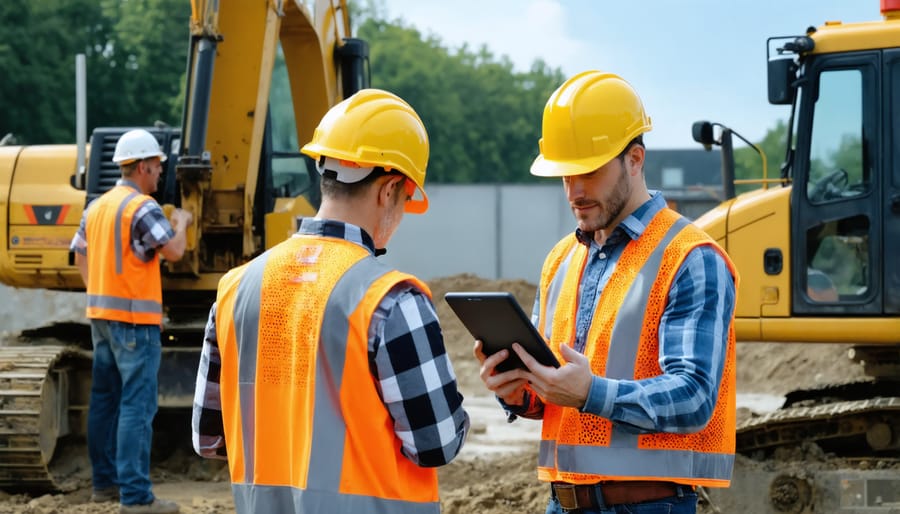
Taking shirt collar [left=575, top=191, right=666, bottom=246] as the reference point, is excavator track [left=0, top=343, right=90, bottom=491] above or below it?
below

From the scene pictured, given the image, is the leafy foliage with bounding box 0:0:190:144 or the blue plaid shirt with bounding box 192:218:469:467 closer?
the blue plaid shirt with bounding box 192:218:469:467

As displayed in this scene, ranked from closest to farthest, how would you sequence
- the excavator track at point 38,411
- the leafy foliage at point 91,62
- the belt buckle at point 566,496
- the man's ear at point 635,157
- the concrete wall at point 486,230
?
the belt buckle at point 566,496
the man's ear at point 635,157
the excavator track at point 38,411
the concrete wall at point 486,230
the leafy foliage at point 91,62

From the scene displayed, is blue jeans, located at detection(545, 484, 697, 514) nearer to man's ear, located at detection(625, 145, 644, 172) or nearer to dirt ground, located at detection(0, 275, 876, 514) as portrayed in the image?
man's ear, located at detection(625, 145, 644, 172)

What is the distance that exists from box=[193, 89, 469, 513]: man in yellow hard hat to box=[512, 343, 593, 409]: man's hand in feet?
0.76

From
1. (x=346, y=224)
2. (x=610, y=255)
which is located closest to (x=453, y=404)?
(x=346, y=224)

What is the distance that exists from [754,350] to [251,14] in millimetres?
11363

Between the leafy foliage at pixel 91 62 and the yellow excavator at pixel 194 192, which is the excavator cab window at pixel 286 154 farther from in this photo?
the leafy foliage at pixel 91 62

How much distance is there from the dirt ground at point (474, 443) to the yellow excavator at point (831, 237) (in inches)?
22.8

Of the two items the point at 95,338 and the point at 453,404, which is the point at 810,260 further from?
the point at 453,404

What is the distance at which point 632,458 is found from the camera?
3107 millimetres

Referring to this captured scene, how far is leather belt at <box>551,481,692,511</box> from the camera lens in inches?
123

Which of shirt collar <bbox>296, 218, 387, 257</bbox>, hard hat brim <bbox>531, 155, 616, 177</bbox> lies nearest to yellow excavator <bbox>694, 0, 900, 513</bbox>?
hard hat brim <bbox>531, 155, 616, 177</bbox>

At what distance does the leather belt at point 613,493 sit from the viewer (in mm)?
3127

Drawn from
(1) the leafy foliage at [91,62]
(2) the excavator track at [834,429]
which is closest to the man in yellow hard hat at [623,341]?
(2) the excavator track at [834,429]
